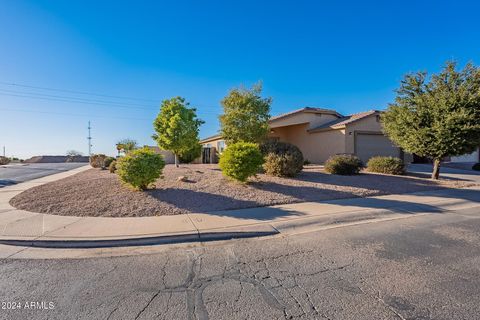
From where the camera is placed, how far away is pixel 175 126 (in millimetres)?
15055

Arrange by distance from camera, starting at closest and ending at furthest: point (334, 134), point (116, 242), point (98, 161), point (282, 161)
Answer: point (116, 242), point (282, 161), point (334, 134), point (98, 161)

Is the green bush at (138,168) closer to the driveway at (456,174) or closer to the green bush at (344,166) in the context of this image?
the green bush at (344,166)

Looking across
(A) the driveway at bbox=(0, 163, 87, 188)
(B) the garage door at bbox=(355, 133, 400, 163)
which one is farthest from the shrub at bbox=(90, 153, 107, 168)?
(B) the garage door at bbox=(355, 133, 400, 163)

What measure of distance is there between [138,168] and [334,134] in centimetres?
1621

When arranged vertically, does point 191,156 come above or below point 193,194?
above

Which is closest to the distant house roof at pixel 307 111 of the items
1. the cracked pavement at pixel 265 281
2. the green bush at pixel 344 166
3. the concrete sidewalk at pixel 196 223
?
the green bush at pixel 344 166

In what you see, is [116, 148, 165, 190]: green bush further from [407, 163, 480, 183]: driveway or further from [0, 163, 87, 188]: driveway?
[407, 163, 480, 183]: driveway

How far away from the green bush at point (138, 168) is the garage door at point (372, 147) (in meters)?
16.0

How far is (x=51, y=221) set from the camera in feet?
18.2

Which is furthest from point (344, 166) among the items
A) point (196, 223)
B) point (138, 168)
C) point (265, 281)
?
point (265, 281)

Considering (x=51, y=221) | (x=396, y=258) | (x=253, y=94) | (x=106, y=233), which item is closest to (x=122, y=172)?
(x=51, y=221)

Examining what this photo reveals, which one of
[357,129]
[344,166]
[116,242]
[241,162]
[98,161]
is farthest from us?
[98,161]

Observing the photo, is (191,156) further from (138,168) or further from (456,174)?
(456,174)

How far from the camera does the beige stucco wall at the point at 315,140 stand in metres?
19.2
